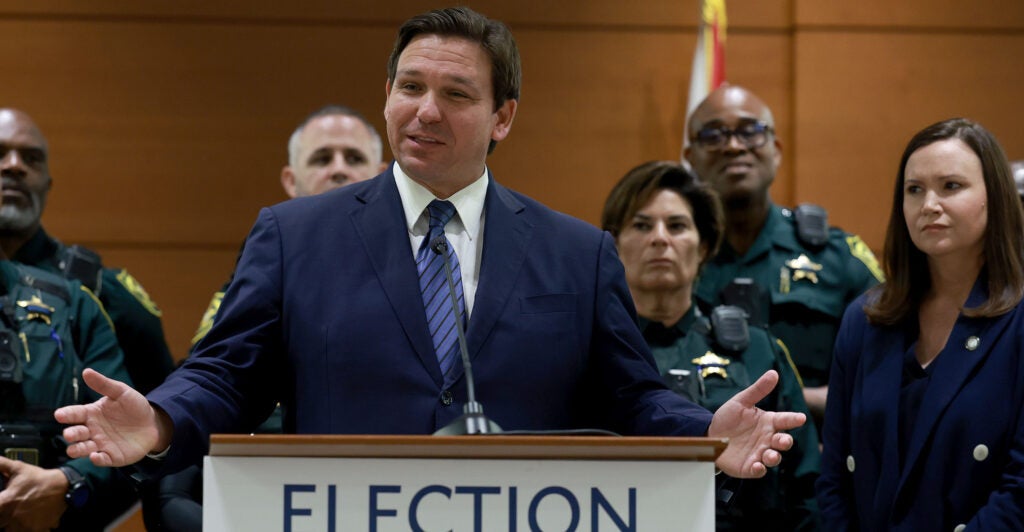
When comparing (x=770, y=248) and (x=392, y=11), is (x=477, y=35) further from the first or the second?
(x=392, y=11)

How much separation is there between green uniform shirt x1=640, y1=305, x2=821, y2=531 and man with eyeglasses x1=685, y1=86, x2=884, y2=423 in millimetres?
361

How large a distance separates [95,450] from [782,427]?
945 millimetres

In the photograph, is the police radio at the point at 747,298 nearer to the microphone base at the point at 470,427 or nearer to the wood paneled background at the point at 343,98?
the wood paneled background at the point at 343,98

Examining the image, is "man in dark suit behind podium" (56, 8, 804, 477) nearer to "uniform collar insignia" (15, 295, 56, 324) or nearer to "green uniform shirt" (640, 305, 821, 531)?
"green uniform shirt" (640, 305, 821, 531)

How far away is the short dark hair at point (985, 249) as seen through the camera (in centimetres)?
259

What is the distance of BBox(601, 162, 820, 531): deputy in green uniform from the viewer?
10.0 feet

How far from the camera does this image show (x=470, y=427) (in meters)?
1.56

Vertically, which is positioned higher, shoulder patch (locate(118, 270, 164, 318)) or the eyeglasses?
the eyeglasses

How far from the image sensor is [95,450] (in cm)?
162

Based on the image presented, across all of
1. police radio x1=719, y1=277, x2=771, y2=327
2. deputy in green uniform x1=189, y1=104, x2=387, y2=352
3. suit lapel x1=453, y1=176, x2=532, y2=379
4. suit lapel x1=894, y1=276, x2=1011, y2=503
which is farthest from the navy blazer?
deputy in green uniform x1=189, y1=104, x2=387, y2=352

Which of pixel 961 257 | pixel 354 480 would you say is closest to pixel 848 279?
pixel 961 257

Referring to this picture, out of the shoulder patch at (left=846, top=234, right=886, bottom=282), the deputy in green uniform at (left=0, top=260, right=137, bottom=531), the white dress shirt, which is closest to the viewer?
the white dress shirt

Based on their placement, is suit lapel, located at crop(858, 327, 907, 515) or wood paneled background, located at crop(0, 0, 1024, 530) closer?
suit lapel, located at crop(858, 327, 907, 515)

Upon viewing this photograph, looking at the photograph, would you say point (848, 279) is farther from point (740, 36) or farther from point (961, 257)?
point (740, 36)
